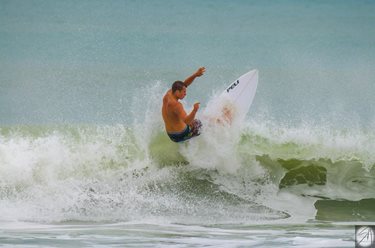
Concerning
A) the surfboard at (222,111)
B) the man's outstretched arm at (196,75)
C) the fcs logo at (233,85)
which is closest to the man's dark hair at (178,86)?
the man's outstretched arm at (196,75)

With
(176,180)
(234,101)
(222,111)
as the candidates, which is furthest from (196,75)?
(176,180)

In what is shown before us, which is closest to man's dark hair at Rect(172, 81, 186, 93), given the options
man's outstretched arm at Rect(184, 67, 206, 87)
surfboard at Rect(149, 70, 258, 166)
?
man's outstretched arm at Rect(184, 67, 206, 87)

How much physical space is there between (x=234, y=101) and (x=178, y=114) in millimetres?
958

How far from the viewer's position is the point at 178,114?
20.2ft

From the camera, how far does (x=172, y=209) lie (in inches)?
234

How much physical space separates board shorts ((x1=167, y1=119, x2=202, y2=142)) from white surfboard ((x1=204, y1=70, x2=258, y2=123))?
24cm

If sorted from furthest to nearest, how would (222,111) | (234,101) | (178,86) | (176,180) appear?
(234,101) < (222,111) < (176,180) < (178,86)

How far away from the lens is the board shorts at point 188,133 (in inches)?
252

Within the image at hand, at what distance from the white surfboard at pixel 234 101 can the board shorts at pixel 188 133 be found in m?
0.24

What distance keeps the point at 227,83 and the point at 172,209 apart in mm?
1721

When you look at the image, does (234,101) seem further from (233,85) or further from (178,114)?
(178,114)

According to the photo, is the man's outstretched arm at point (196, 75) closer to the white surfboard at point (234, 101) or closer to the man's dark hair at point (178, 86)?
the man's dark hair at point (178, 86)

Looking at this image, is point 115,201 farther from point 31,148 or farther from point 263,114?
point 263,114

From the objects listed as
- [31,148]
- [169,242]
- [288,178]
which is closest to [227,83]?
[288,178]
